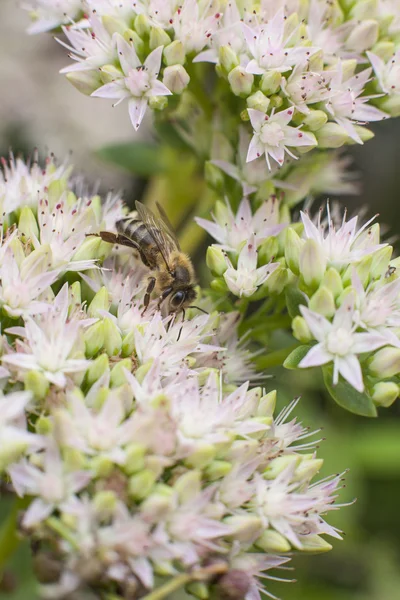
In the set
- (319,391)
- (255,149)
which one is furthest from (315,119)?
(319,391)

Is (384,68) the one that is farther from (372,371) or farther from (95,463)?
(95,463)

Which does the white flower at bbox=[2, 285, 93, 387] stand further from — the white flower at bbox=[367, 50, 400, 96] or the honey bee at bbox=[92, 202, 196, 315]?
the white flower at bbox=[367, 50, 400, 96]

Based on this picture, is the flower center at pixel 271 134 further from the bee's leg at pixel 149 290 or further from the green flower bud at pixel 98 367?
the green flower bud at pixel 98 367

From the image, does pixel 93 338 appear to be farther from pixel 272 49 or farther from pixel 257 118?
pixel 272 49

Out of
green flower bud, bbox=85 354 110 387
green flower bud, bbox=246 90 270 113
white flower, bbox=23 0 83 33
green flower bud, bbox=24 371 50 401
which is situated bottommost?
green flower bud, bbox=85 354 110 387

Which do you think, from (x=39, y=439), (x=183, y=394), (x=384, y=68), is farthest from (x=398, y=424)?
(x=39, y=439)

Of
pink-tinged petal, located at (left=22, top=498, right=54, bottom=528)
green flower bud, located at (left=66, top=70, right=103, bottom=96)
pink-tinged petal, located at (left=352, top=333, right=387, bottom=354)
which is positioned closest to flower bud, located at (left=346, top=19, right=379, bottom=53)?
green flower bud, located at (left=66, top=70, right=103, bottom=96)
